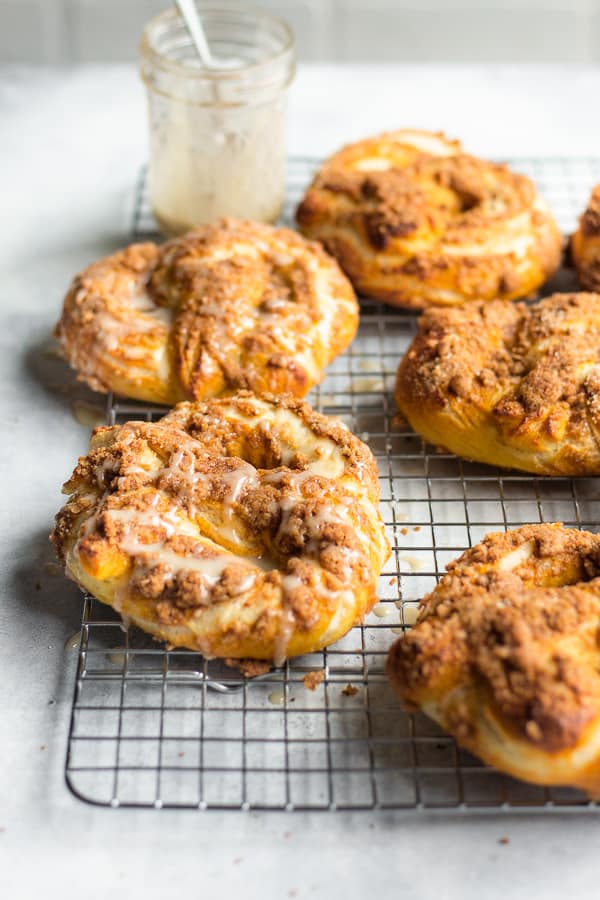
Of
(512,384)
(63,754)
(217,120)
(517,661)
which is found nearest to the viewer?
(517,661)

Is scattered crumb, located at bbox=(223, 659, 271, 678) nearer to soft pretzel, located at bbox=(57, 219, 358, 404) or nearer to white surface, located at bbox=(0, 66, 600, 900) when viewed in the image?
white surface, located at bbox=(0, 66, 600, 900)

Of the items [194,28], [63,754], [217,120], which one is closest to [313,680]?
[63,754]

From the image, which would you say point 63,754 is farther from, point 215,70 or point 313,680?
point 215,70

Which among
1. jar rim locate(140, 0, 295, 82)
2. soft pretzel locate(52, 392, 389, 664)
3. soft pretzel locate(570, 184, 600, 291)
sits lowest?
soft pretzel locate(52, 392, 389, 664)

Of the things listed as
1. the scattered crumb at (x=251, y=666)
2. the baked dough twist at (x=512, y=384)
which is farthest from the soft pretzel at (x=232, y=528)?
the baked dough twist at (x=512, y=384)

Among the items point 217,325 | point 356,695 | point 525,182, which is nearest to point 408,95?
point 525,182

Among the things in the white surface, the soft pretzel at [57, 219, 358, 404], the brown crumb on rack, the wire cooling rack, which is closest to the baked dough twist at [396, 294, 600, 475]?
the wire cooling rack

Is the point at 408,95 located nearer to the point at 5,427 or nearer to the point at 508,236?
the point at 508,236
